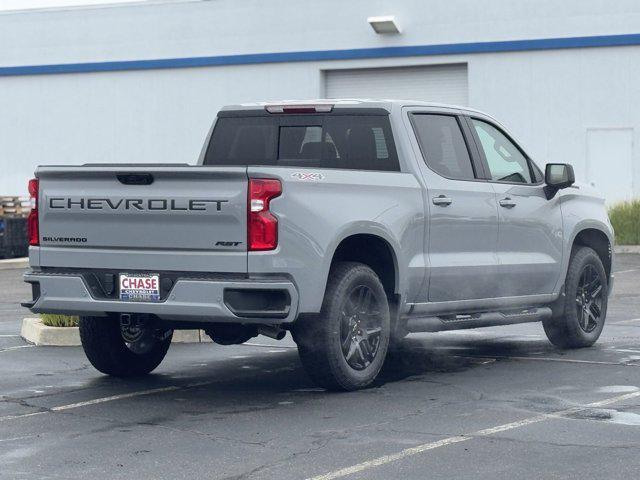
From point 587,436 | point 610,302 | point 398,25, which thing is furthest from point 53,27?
point 587,436

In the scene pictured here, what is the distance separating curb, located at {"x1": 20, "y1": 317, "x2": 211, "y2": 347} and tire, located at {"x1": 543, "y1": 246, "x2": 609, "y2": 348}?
11.0ft

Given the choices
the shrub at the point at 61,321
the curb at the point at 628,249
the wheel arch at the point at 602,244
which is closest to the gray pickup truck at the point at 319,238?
the wheel arch at the point at 602,244

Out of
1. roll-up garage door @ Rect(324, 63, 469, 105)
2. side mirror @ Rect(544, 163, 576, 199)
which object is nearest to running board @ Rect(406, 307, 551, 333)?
side mirror @ Rect(544, 163, 576, 199)

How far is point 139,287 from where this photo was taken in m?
9.32

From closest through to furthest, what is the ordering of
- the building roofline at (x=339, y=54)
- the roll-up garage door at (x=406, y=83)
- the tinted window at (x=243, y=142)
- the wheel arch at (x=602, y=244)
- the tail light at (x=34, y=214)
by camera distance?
the tail light at (x=34, y=214) → the tinted window at (x=243, y=142) → the wheel arch at (x=602, y=244) → the building roofline at (x=339, y=54) → the roll-up garage door at (x=406, y=83)

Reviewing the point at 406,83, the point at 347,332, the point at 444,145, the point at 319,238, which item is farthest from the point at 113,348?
the point at 406,83

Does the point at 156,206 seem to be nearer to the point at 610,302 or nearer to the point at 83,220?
the point at 83,220

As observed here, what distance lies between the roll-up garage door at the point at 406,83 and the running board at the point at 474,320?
22.6m

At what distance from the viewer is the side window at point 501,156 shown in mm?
11492

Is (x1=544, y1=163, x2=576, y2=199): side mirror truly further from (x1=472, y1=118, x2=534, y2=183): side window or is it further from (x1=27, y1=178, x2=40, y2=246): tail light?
(x1=27, y1=178, x2=40, y2=246): tail light

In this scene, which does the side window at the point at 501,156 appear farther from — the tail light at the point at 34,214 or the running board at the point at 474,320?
the tail light at the point at 34,214

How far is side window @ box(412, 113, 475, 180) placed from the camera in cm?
1077

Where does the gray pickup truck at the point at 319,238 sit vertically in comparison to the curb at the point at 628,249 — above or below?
above

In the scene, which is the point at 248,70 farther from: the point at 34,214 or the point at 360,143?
the point at 34,214
